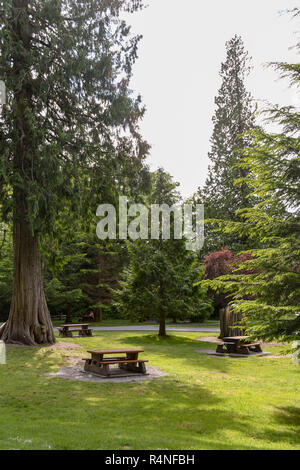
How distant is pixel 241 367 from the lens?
1258 cm

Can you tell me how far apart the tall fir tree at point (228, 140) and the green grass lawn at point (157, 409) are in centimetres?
2497

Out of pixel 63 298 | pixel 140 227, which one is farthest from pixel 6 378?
pixel 63 298

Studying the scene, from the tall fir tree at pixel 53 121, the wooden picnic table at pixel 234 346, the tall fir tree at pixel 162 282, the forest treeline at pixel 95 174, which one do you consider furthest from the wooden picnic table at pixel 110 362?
the tall fir tree at pixel 162 282

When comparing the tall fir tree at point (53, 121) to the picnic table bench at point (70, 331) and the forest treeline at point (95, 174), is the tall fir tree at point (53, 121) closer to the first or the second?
the forest treeline at point (95, 174)

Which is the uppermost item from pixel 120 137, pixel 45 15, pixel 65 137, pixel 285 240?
pixel 45 15

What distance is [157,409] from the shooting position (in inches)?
286

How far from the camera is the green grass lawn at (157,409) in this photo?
5.38 m

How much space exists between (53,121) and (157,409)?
1105 centimetres

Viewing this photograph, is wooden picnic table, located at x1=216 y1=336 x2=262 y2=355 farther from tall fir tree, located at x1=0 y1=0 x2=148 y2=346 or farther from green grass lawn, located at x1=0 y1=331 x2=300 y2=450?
tall fir tree, located at x1=0 y1=0 x2=148 y2=346

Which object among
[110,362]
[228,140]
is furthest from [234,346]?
[228,140]

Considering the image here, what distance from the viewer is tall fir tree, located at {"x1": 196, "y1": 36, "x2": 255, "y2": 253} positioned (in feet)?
117

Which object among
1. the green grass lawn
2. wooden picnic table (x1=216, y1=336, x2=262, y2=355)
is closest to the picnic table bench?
wooden picnic table (x1=216, y1=336, x2=262, y2=355)

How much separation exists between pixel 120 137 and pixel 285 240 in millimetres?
10229

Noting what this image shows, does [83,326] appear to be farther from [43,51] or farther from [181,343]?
[43,51]
